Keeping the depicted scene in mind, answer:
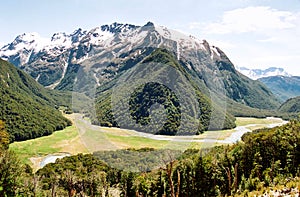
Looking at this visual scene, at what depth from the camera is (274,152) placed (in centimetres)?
3316

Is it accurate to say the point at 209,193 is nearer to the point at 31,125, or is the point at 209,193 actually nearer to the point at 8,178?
the point at 8,178

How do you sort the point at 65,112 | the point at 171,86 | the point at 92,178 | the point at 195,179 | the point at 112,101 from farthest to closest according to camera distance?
1. the point at 65,112
2. the point at 92,178
3. the point at 195,179
4. the point at 171,86
5. the point at 112,101

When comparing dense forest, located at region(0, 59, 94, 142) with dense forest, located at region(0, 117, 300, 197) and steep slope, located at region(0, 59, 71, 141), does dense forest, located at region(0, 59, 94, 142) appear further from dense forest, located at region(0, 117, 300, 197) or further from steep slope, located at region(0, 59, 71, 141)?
dense forest, located at region(0, 117, 300, 197)

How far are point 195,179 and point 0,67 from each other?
371 ft

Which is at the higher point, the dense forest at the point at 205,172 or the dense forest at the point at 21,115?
the dense forest at the point at 21,115

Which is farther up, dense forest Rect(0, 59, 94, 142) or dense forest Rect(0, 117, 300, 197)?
dense forest Rect(0, 59, 94, 142)

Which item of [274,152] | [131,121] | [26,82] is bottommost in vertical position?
[274,152]

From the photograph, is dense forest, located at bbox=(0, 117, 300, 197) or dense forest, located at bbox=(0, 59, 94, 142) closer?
→ dense forest, located at bbox=(0, 117, 300, 197)

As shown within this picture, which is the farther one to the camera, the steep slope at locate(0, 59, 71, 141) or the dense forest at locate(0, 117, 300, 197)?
the steep slope at locate(0, 59, 71, 141)

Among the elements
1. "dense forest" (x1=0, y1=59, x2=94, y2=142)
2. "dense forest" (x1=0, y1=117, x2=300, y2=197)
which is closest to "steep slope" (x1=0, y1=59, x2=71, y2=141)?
"dense forest" (x1=0, y1=59, x2=94, y2=142)

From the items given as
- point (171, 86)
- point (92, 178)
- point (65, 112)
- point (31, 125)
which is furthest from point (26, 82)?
point (171, 86)

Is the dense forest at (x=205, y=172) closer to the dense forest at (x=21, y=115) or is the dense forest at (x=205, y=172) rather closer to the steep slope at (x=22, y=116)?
the steep slope at (x=22, y=116)

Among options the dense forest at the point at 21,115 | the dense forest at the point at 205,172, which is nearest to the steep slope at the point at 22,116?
the dense forest at the point at 21,115

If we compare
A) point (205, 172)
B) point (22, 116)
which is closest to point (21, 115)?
point (22, 116)
